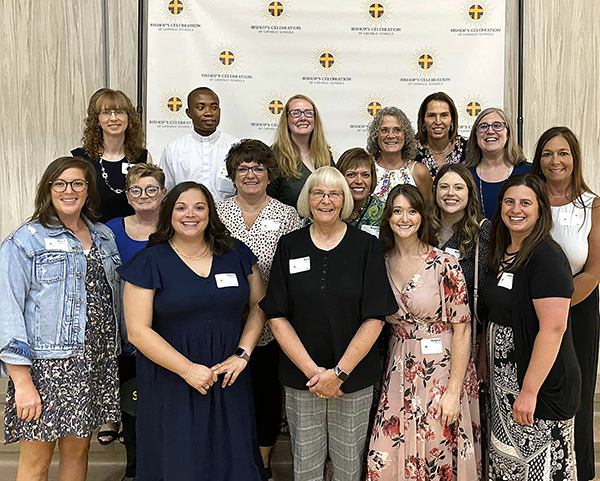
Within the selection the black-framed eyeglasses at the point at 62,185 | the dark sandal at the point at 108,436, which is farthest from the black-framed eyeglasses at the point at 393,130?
the dark sandal at the point at 108,436

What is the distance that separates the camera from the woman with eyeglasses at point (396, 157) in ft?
9.95

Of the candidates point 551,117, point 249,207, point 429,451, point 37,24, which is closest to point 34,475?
point 249,207

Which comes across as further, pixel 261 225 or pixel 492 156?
pixel 492 156

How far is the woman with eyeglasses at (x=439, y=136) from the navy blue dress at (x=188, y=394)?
64.4 inches

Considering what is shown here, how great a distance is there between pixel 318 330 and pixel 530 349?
875 mm

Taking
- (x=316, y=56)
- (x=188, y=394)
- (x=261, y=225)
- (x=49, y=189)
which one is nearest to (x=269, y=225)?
(x=261, y=225)

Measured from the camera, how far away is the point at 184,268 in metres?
2.23

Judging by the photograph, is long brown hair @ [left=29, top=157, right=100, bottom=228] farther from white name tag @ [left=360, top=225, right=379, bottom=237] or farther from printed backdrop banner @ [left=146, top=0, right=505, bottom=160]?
printed backdrop banner @ [left=146, top=0, right=505, bottom=160]

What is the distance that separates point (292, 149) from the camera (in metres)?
3.07

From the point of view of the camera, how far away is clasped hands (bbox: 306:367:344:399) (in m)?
2.20

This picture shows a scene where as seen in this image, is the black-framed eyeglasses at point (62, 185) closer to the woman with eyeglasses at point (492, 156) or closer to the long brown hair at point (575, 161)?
the woman with eyeglasses at point (492, 156)

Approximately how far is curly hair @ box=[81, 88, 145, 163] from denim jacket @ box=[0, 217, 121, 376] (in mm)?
936

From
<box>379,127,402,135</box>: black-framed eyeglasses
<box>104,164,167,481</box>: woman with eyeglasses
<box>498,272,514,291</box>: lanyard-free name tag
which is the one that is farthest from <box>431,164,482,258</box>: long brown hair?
<box>104,164,167,481</box>: woman with eyeglasses

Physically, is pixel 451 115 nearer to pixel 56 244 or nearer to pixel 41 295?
pixel 56 244
